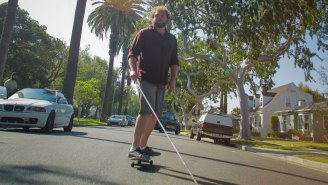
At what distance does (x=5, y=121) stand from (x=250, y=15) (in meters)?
9.72

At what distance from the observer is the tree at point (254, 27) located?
1327 cm

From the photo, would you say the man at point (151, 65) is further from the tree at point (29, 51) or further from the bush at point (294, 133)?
the tree at point (29, 51)

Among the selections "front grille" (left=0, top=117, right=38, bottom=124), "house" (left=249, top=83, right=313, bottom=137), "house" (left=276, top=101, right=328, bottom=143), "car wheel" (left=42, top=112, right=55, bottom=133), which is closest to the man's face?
"front grille" (left=0, top=117, right=38, bottom=124)

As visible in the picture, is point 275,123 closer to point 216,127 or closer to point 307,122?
point 307,122

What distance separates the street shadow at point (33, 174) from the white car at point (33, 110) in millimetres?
6293

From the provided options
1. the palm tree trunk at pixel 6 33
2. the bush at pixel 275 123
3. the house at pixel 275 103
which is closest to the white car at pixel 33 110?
the palm tree trunk at pixel 6 33

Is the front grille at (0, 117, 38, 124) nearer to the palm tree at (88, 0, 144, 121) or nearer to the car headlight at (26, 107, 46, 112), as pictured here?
the car headlight at (26, 107, 46, 112)

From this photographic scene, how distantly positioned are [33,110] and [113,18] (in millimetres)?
30470

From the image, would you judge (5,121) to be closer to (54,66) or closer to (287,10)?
(287,10)

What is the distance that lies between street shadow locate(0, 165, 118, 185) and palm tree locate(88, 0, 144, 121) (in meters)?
35.9

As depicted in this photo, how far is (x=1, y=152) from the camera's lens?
200 inches

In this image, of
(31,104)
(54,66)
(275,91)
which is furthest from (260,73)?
(54,66)

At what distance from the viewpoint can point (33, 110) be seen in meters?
10.1

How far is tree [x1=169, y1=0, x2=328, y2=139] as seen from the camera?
13273mm
